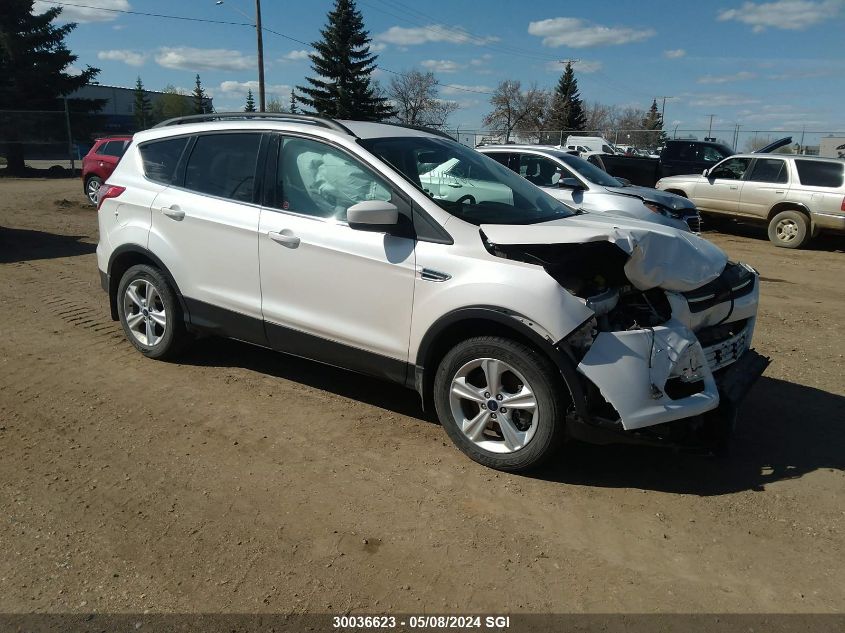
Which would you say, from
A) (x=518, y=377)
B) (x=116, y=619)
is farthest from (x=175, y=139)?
(x=116, y=619)

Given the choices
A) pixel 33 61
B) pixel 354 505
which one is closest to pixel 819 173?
pixel 354 505

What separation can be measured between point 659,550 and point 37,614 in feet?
8.85

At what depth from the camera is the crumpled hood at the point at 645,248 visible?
11.4 ft

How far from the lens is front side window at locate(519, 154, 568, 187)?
1048 cm

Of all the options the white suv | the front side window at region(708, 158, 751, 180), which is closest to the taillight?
the white suv

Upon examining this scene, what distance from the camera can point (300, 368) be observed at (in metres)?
5.37

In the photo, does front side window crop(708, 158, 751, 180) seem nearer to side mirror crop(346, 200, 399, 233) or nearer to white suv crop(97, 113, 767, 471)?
white suv crop(97, 113, 767, 471)

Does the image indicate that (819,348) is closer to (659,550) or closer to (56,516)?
(659,550)

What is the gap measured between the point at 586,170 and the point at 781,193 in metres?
5.10

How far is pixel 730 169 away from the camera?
14289 millimetres

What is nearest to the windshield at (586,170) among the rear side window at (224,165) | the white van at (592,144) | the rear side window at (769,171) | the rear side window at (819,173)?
the rear side window at (769,171)

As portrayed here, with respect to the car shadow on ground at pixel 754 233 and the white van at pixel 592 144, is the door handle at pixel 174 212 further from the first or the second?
the white van at pixel 592 144

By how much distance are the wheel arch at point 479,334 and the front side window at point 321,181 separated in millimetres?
920

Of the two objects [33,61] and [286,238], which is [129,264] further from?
[33,61]
